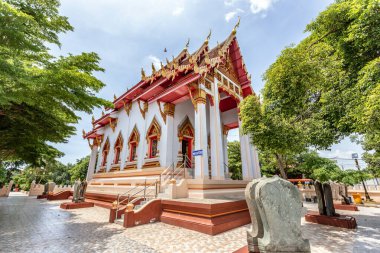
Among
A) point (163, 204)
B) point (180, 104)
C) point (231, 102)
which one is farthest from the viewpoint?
point (231, 102)

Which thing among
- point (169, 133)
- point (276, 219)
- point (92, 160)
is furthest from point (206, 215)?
point (92, 160)

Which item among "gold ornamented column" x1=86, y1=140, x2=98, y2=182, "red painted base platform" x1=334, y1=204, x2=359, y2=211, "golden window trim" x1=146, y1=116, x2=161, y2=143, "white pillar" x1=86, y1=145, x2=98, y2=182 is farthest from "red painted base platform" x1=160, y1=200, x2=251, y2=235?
"gold ornamented column" x1=86, y1=140, x2=98, y2=182

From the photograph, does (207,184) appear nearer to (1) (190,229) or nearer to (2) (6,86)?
(1) (190,229)

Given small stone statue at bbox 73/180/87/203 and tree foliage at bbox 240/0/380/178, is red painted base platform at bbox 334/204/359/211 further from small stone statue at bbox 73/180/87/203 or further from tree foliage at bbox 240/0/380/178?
small stone statue at bbox 73/180/87/203

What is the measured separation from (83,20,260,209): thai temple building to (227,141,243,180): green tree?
8181mm

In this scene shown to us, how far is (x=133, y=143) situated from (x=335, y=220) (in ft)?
36.4

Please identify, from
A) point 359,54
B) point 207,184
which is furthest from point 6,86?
point 359,54

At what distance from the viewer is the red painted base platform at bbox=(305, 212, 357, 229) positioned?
→ 18.1ft

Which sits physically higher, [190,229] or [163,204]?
[163,204]

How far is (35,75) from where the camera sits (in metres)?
4.74

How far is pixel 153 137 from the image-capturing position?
11242 millimetres

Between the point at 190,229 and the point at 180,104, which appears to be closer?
the point at 190,229

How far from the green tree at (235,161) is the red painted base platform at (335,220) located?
45.7 ft

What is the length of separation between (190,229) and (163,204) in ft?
5.32
